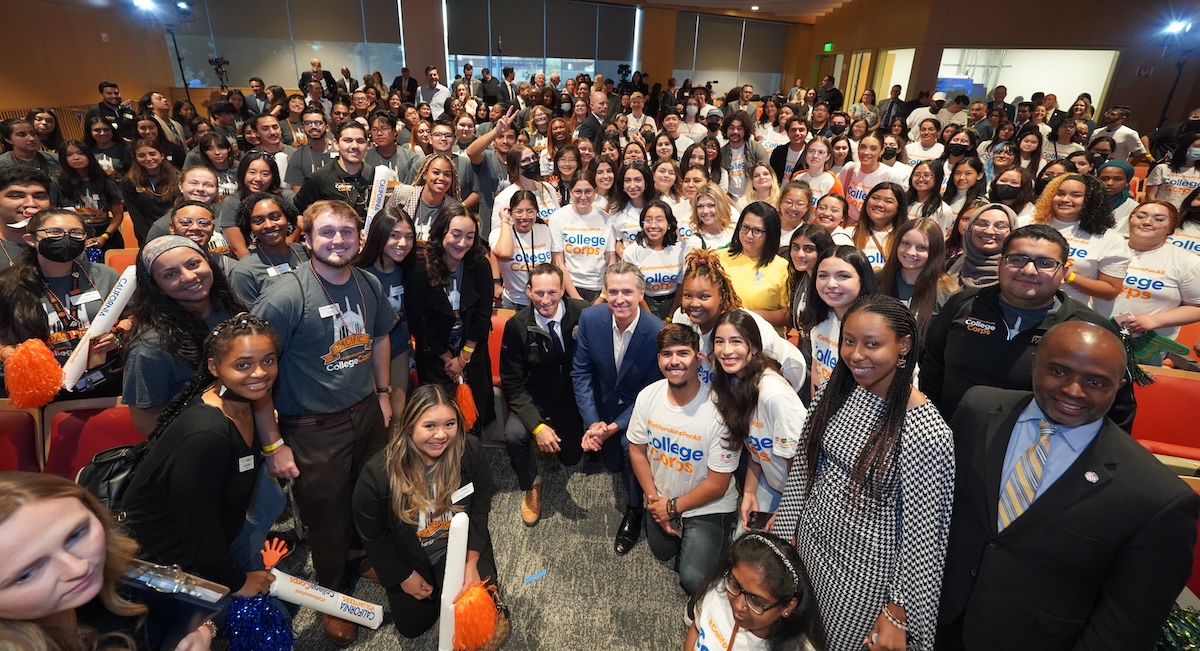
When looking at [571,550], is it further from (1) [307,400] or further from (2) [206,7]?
(2) [206,7]

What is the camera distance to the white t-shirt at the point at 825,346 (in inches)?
108

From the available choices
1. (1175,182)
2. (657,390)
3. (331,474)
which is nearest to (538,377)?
(657,390)

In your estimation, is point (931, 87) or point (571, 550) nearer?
point (571, 550)

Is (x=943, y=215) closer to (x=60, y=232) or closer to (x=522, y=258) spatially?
(x=522, y=258)

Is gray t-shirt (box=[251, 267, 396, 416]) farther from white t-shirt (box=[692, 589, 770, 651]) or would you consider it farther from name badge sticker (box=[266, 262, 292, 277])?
white t-shirt (box=[692, 589, 770, 651])

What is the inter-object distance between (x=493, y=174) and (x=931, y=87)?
47.5ft

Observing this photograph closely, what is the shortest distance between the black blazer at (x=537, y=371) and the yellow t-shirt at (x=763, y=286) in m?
1.07

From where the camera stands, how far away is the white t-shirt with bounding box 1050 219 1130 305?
11.2 feet

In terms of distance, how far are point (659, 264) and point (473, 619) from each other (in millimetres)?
2607

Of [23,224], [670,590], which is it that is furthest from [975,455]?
→ [23,224]

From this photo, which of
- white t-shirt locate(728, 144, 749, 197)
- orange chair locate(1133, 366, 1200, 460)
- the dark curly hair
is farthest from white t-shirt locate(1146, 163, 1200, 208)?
the dark curly hair

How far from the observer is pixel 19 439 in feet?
8.58

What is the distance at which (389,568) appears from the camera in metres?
2.36

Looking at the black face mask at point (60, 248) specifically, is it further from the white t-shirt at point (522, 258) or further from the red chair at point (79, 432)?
the white t-shirt at point (522, 258)
